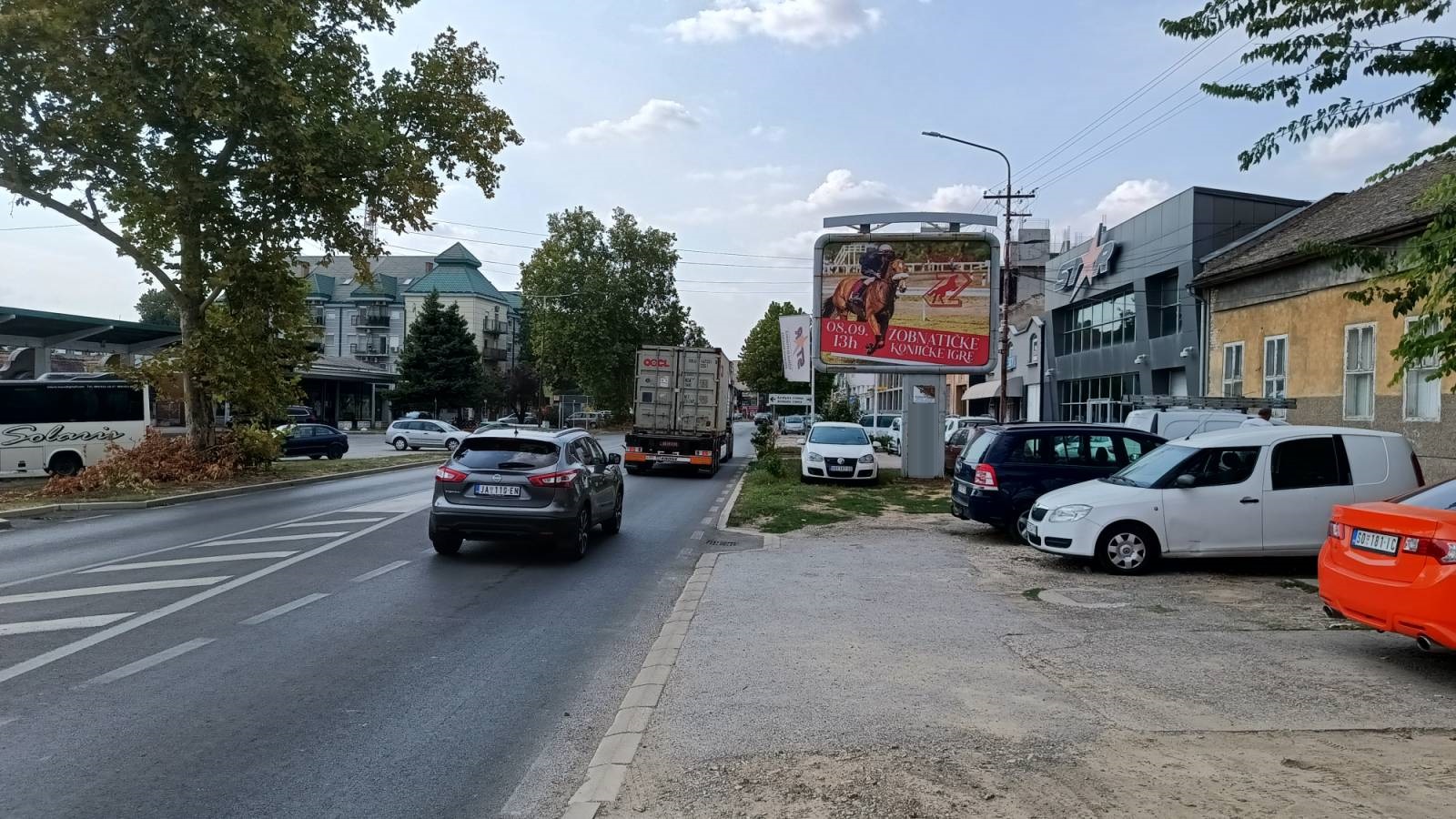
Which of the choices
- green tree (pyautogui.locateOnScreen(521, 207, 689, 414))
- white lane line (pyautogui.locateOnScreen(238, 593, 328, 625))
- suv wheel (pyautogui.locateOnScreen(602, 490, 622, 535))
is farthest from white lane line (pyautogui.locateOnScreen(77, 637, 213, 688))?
green tree (pyautogui.locateOnScreen(521, 207, 689, 414))

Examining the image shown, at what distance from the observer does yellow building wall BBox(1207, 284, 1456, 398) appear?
757 inches

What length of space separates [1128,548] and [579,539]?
249 inches

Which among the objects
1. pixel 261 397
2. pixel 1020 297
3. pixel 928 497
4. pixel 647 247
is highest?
→ pixel 647 247

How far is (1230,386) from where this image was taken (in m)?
25.4

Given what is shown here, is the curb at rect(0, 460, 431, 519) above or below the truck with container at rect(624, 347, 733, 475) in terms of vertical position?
below

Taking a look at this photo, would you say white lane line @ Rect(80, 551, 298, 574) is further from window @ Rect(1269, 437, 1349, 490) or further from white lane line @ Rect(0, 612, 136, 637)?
window @ Rect(1269, 437, 1349, 490)

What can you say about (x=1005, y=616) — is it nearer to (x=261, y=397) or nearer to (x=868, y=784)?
(x=868, y=784)

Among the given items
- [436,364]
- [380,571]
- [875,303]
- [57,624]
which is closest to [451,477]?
[380,571]

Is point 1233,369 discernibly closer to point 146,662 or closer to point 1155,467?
point 1155,467

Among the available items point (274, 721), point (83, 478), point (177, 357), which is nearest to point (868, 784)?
point (274, 721)

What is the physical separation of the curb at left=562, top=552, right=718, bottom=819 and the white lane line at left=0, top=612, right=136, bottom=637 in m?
4.50

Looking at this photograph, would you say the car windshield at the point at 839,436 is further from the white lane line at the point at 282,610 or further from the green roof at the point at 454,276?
the green roof at the point at 454,276

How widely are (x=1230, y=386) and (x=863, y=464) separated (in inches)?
395

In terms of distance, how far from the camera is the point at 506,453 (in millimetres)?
11898
